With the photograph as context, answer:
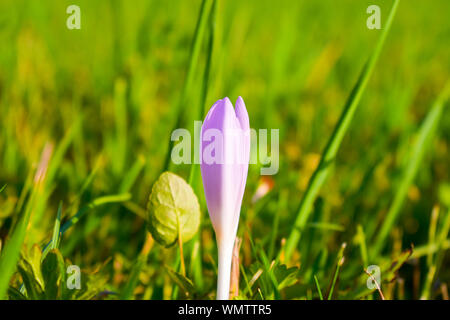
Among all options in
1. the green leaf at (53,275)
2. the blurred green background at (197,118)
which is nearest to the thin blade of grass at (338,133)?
the blurred green background at (197,118)

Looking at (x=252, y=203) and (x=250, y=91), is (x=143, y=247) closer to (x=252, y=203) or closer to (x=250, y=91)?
(x=252, y=203)

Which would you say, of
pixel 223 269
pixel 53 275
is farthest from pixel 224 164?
pixel 53 275

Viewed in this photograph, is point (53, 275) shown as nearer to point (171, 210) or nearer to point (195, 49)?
point (171, 210)

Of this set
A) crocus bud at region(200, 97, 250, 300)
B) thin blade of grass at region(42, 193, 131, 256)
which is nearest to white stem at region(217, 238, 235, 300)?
crocus bud at region(200, 97, 250, 300)

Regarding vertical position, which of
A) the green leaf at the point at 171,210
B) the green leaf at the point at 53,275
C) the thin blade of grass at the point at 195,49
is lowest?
the green leaf at the point at 53,275

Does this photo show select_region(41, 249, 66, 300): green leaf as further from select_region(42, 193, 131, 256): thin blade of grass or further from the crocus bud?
the crocus bud

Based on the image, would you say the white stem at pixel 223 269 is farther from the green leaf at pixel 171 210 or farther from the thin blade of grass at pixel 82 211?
the thin blade of grass at pixel 82 211
